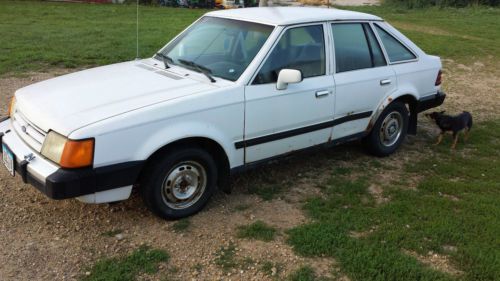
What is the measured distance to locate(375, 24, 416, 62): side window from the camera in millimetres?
5492

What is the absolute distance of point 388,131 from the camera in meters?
5.76

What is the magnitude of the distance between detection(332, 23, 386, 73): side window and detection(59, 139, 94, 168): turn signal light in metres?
2.58

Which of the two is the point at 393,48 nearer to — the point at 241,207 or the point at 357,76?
the point at 357,76

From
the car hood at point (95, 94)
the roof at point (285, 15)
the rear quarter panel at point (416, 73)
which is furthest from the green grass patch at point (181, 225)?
the rear quarter panel at point (416, 73)

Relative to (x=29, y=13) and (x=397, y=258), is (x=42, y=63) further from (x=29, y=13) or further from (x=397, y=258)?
(x=29, y=13)

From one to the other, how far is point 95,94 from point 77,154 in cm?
72

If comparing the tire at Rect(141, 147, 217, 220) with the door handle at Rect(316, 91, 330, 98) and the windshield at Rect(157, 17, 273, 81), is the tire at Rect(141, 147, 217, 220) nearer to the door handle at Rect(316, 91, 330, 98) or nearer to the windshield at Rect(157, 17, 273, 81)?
the windshield at Rect(157, 17, 273, 81)

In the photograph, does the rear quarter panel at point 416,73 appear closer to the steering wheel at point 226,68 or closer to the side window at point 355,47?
the side window at point 355,47

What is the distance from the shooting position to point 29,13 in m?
19.4

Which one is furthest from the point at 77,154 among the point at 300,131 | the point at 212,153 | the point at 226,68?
the point at 300,131

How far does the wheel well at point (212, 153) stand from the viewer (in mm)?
3830

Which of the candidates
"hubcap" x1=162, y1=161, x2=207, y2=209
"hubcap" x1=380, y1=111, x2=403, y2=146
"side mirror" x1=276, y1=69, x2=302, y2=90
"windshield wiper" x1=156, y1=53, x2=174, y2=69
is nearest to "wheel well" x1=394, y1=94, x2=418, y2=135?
"hubcap" x1=380, y1=111, x2=403, y2=146

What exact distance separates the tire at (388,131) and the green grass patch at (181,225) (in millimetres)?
2488

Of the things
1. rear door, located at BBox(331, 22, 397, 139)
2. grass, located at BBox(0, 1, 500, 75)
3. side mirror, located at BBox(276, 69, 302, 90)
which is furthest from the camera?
grass, located at BBox(0, 1, 500, 75)
